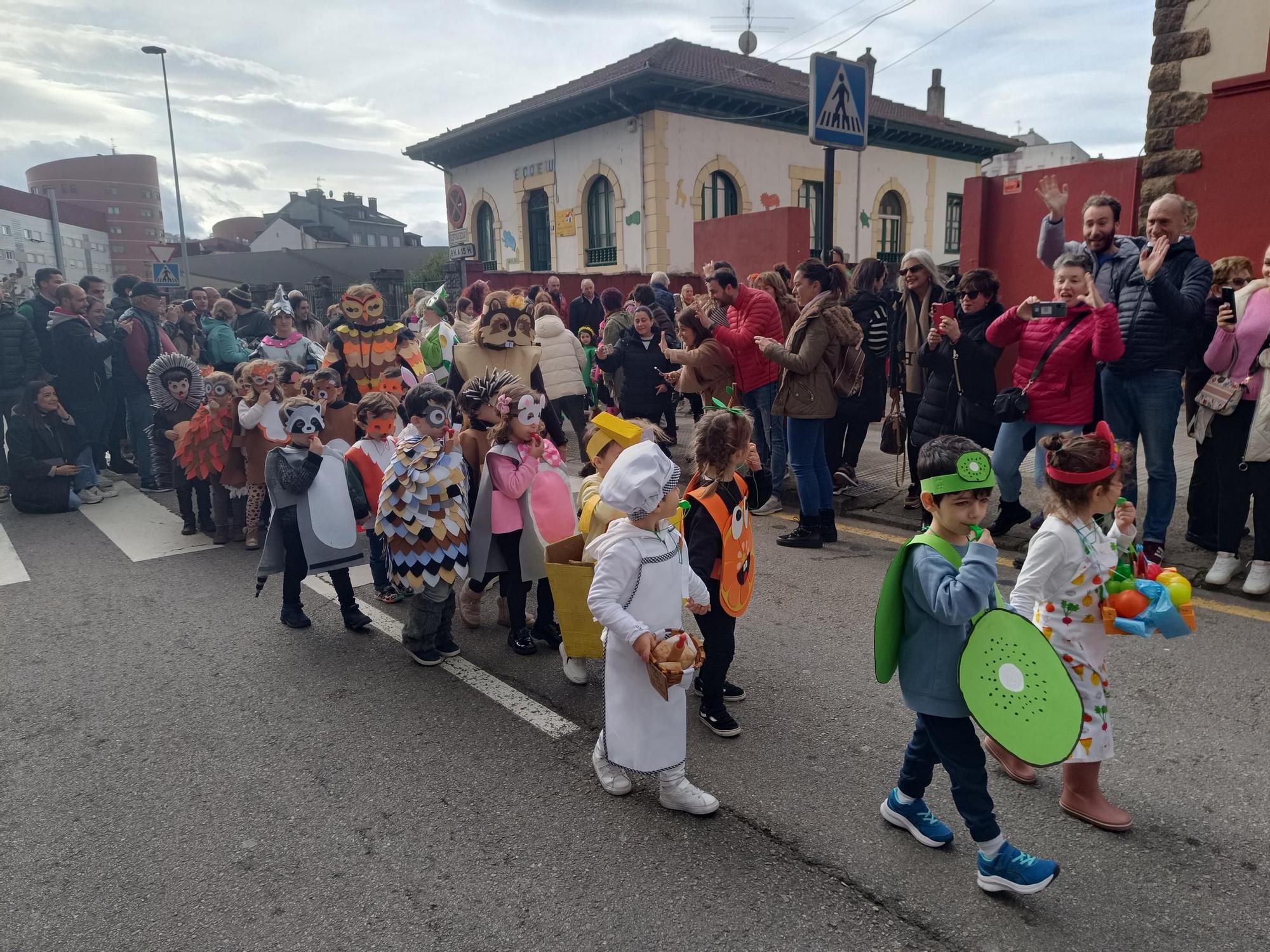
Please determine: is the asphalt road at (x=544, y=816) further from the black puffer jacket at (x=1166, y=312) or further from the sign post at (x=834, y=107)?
the sign post at (x=834, y=107)

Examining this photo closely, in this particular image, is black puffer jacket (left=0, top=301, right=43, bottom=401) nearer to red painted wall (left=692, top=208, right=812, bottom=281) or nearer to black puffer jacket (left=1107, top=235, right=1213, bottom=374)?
black puffer jacket (left=1107, top=235, right=1213, bottom=374)

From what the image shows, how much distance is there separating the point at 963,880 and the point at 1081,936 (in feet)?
1.15

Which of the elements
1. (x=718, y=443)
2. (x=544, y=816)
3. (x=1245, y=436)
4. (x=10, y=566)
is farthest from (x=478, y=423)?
(x=1245, y=436)

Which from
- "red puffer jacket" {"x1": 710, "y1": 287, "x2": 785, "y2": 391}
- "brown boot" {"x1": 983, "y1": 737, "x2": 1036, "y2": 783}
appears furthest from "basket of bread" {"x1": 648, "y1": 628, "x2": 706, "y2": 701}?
"red puffer jacket" {"x1": 710, "y1": 287, "x2": 785, "y2": 391}

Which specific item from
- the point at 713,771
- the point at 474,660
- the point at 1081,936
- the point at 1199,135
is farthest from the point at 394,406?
the point at 1199,135

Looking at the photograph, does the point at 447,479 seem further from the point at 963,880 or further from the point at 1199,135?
the point at 1199,135

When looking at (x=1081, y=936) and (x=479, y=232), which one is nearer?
(x=1081, y=936)

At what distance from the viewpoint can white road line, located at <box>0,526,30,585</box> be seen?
6.19 m

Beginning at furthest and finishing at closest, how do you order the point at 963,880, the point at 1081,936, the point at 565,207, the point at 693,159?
1. the point at 565,207
2. the point at 693,159
3. the point at 963,880
4. the point at 1081,936

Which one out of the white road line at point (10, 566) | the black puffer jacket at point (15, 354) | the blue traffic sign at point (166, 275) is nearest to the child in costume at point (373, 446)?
the white road line at point (10, 566)

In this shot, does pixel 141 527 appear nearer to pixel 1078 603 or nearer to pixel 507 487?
pixel 507 487

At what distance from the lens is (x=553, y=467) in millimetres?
4625

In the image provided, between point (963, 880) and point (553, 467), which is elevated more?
point (553, 467)

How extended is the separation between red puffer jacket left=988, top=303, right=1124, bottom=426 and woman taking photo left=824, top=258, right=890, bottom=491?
1.34m
